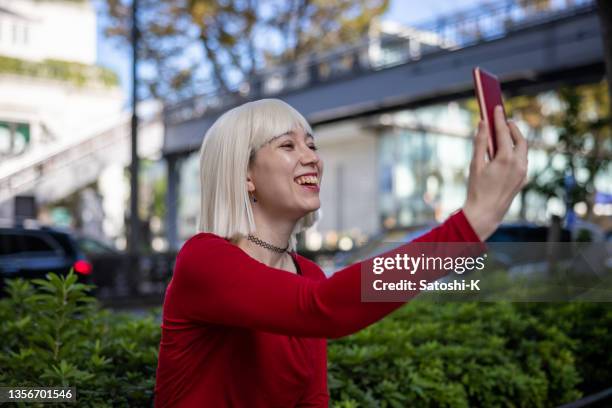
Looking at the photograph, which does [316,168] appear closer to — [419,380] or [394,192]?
[419,380]

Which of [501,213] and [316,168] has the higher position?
[316,168]

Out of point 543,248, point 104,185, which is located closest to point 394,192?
point 104,185

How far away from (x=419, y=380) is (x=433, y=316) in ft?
5.22

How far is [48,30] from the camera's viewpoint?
128ft

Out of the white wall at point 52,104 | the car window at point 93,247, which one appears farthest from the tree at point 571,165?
the white wall at point 52,104

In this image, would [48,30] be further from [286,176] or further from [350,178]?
[286,176]

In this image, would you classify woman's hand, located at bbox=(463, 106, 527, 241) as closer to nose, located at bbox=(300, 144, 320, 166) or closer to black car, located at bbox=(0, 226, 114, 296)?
nose, located at bbox=(300, 144, 320, 166)

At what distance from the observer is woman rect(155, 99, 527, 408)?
1488 millimetres

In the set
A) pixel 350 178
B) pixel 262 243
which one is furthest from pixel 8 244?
pixel 350 178

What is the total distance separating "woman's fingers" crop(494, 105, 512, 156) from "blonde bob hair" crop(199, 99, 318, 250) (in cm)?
72

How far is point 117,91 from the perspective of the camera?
38031 millimetres

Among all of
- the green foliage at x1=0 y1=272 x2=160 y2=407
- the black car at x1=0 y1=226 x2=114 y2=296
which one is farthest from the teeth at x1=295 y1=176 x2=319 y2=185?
the black car at x1=0 y1=226 x2=114 y2=296

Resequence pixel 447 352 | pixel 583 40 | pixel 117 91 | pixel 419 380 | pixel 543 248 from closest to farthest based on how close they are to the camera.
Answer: pixel 419 380
pixel 447 352
pixel 543 248
pixel 583 40
pixel 117 91

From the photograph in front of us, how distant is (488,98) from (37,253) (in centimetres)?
1145
